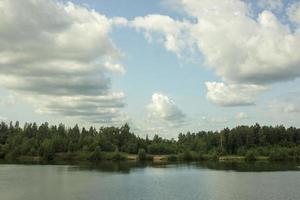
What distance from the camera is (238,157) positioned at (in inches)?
7751

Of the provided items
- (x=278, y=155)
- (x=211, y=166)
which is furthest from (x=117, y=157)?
(x=278, y=155)

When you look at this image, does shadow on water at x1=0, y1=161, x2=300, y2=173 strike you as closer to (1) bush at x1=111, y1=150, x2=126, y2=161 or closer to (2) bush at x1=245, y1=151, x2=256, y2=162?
(2) bush at x1=245, y1=151, x2=256, y2=162

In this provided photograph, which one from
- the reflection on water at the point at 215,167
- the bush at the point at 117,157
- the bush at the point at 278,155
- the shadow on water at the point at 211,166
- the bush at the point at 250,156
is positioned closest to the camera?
the reflection on water at the point at 215,167

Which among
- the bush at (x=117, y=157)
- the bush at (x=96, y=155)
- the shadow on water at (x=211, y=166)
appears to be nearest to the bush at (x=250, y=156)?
the shadow on water at (x=211, y=166)

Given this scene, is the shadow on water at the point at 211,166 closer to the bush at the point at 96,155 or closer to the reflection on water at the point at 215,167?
the reflection on water at the point at 215,167

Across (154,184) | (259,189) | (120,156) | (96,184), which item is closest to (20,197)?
(96,184)

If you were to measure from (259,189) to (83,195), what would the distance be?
29.6m

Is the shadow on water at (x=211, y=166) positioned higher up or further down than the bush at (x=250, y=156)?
further down

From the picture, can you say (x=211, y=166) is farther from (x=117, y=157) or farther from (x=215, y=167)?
(x=117, y=157)

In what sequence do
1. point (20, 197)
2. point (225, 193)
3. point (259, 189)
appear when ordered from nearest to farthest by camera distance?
1. point (20, 197)
2. point (225, 193)
3. point (259, 189)

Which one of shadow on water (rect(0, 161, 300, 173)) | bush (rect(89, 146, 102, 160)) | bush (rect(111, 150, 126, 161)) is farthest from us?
bush (rect(89, 146, 102, 160))

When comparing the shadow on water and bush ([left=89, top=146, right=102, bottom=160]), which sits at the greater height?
bush ([left=89, top=146, right=102, bottom=160])

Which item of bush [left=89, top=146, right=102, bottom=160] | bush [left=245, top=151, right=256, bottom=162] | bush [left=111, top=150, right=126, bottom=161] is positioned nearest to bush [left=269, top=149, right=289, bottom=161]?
bush [left=245, top=151, right=256, bottom=162]

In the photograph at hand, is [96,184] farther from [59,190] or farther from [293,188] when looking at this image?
[293,188]
